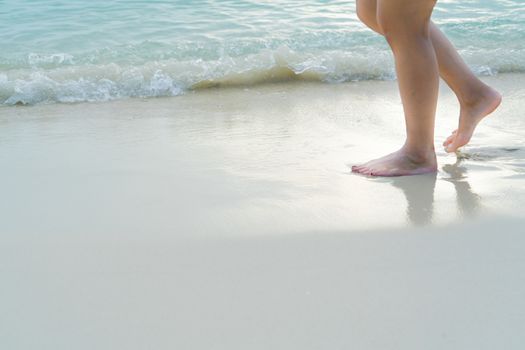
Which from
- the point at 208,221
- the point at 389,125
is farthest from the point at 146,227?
the point at 389,125

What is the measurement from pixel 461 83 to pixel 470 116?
11 centimetres

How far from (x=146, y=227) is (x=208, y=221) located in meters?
0.13

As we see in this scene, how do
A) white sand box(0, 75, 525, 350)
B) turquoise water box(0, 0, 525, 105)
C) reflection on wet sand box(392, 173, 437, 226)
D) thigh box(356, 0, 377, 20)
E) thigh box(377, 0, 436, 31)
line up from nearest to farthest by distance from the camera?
white sand box(0, 75, 525, 350), reflection on wet sand box(392, 173, 437, 226), thigh box(377, 0, 436, 31), thigh box(356, 0, 377, 20), turquoise water box(0, 0, 525, 105)

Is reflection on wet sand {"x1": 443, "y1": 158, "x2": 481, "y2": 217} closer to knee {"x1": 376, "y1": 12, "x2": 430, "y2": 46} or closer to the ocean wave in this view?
knee {"x1": 376, "y1": 12, "x2": 430, "y2": 46}

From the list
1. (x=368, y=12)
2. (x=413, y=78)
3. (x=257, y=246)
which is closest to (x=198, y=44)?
(x=368, y=12)

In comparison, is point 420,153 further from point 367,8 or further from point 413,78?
point 367,8

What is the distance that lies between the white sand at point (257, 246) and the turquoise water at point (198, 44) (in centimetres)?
138

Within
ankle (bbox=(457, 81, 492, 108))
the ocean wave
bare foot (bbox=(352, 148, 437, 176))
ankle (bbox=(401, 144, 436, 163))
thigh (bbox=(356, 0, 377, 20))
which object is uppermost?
thigh (bbox=(356, 0, 377, 20))

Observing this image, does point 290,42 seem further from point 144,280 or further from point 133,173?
point 144,280

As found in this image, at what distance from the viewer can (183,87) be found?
363 cm

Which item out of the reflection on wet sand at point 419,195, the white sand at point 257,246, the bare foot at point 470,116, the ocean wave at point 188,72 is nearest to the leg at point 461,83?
the bare foot at point 470,116

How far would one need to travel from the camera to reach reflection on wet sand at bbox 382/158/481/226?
143 cm

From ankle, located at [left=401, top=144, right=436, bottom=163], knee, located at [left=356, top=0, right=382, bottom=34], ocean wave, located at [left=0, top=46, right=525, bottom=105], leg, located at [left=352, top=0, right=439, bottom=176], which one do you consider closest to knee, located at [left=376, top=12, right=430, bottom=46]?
leg, located at [left=352, top=0, right=439, bottom=176]

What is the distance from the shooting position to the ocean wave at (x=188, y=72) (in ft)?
11.5
